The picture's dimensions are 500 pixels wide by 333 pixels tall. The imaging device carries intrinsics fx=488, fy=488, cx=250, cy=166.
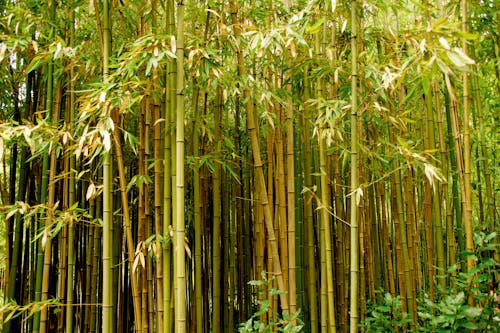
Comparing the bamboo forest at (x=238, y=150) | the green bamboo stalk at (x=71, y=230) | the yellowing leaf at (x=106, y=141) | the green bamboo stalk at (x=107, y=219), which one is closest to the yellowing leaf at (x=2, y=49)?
the bamboo forest at (x=238, y=150)

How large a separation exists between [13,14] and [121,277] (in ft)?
6.00

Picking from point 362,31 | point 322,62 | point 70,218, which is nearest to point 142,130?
point 70,218

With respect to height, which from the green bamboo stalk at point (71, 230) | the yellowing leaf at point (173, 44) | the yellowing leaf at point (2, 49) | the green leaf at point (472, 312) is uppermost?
the yellowing leaf at point (2, 49)

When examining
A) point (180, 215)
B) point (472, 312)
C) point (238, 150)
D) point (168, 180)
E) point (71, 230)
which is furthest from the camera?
point (238, 150)

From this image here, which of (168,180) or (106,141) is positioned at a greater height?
(106,141)

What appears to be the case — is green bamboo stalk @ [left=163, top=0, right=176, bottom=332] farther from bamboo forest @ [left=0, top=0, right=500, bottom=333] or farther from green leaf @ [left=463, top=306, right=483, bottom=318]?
Result: green leaf @ [left=463, top=306, right=483, bottom=318]

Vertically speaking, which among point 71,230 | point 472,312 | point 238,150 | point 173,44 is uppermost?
point 173,44

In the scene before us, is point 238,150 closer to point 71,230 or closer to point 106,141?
point 71,230

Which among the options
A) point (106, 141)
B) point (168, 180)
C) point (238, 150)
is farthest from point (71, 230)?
point (238, 150)

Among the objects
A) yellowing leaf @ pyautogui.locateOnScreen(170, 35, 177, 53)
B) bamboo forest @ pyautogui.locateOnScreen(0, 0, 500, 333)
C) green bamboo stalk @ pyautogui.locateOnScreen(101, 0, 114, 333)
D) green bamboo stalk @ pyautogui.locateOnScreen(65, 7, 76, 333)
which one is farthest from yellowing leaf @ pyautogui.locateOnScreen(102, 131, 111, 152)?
green bamboo stalk @ pyautogui.locateOnScreen(65, 7, 76, 333)

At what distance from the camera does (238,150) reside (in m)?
3.52

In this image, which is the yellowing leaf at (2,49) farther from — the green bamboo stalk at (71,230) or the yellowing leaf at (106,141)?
the yellowing leaf at (106,141)

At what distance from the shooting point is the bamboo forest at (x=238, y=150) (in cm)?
201

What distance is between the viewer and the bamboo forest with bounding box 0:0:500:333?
79.0 inches
